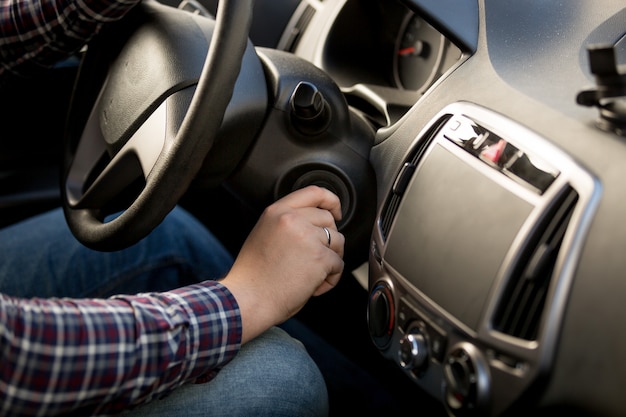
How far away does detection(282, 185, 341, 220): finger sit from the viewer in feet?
2.90

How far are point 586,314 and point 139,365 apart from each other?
40cm

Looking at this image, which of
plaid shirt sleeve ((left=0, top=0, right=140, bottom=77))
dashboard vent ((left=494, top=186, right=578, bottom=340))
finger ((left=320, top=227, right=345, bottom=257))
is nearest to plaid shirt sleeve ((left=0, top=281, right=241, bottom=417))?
finger ((left=320, top=227, right=345, bottom=257))

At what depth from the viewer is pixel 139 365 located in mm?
670

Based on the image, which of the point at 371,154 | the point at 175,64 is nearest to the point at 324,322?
the point at 371,154

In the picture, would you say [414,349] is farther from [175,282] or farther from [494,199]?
[175,282]

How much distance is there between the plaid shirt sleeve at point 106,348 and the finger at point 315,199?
181mm

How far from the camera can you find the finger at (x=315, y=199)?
883mm

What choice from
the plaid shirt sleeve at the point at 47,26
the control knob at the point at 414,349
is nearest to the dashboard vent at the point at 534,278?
the control knob at the point at 414,349

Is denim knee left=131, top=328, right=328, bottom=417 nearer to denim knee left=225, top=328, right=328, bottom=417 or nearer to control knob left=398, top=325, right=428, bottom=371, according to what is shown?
denim knee left=225, top=328, right=328, bottom=417

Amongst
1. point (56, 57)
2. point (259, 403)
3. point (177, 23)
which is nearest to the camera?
point (259, 403)

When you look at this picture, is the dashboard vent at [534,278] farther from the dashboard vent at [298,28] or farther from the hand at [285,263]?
the dashboard vent at [298,28]

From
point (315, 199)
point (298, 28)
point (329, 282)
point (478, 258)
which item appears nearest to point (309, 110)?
point (315, 199)

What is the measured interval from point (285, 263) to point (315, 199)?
0.36ft

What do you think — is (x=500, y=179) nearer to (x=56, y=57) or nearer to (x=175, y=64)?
(x=175, y=64)
